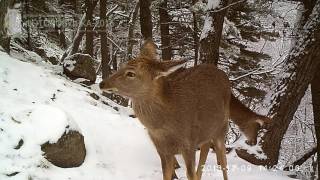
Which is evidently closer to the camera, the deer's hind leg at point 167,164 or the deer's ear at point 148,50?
the deer's hind leg at point 167,164

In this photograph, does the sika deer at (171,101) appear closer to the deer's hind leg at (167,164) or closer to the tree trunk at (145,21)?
the deer's hind leg at (167,164)

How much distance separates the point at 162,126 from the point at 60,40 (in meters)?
20.1

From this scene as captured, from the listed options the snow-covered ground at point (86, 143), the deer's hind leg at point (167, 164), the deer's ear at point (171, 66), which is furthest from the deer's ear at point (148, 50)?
the snow-covered ground at point (86, 143)

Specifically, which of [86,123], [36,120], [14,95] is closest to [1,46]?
[14,95]

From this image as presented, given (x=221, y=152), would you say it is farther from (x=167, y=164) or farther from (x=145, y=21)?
(x=145, y=21)

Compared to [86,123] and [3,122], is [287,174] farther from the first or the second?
[3,122]

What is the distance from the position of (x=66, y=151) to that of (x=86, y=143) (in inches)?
30.8

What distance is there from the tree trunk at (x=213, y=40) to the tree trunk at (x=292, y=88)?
1.44 metres

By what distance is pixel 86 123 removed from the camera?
330 inches

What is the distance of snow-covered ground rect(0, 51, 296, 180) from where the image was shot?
6.30 metres

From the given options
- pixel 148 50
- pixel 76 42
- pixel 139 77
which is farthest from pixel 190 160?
pixel 76 42

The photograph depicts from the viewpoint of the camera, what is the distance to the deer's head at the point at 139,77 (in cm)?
539

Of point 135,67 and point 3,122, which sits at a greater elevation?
point 135,67

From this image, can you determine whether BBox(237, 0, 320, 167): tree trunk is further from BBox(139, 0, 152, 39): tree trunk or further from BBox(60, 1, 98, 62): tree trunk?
BBox(60, 1, 98, 62): tree trunk
